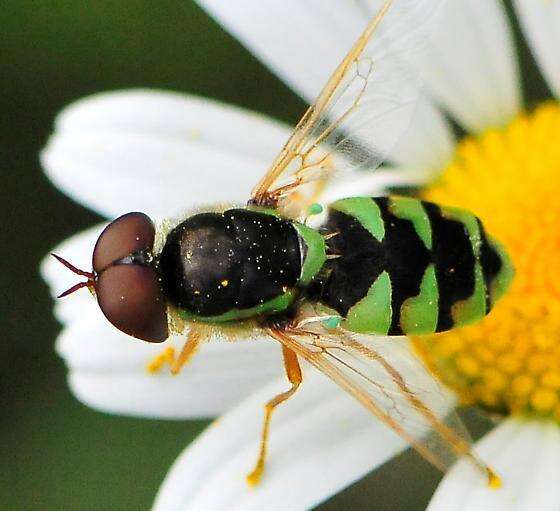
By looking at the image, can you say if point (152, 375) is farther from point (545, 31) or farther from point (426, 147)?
point (545, 31)

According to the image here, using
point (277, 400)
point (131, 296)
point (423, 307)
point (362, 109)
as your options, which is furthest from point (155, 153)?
point (423, 307)

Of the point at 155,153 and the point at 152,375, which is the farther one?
the point at 155,153

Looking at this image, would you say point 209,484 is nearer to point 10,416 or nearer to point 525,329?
point 525,329

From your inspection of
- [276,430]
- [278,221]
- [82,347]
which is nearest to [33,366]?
[82,347]

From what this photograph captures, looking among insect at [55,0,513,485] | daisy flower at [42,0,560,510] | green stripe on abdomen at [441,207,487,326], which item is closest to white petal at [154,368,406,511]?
daisy flower at [42,0,560,510]

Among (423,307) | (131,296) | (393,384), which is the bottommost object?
(131,296)

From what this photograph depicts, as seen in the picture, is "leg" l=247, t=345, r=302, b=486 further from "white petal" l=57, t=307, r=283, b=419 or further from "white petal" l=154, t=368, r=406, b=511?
"white petal" l=57, t=307, r=283, b=419

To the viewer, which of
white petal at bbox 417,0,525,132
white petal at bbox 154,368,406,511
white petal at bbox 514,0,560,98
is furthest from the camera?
white petal at bbox 417,0,525,132
